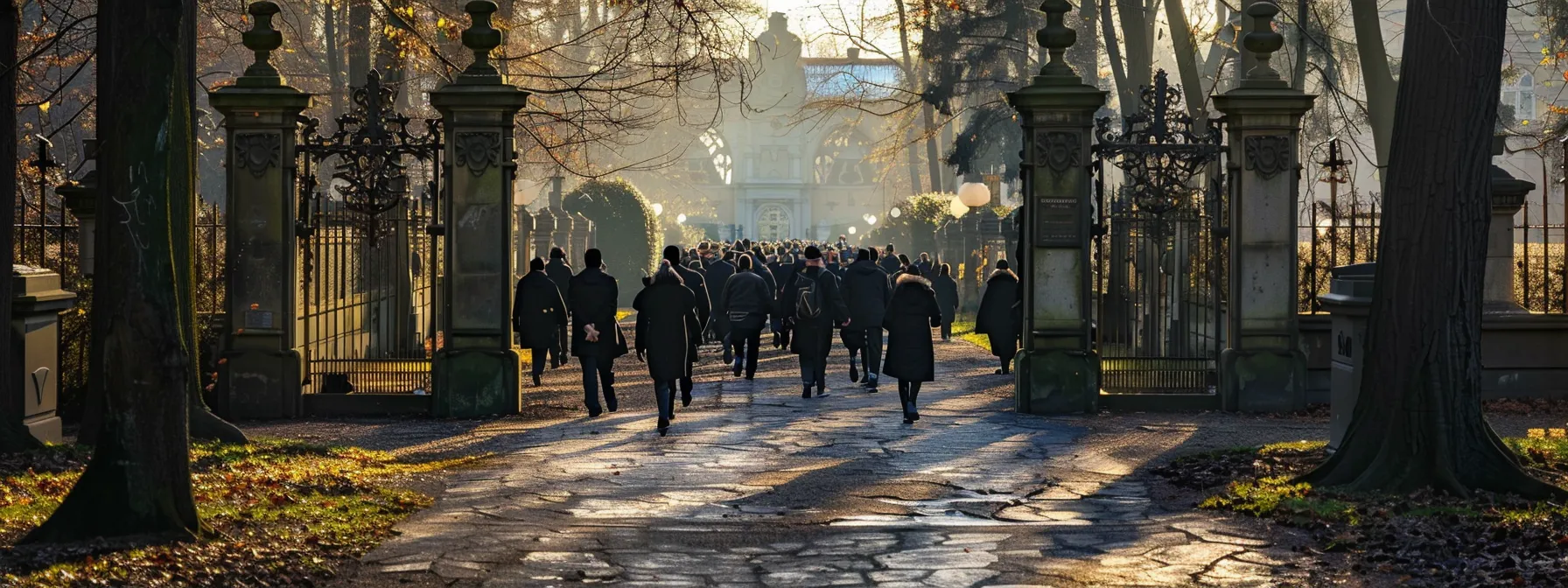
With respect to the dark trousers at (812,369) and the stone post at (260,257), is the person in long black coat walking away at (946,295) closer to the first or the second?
the dark trousers at (812,369)

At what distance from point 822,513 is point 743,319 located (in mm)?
9801

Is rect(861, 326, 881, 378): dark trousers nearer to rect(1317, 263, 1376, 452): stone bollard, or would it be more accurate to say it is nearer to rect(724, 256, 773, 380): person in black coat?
rect(724, 256, 773, 380): person in black coat

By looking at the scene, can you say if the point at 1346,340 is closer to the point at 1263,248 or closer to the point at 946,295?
the point at 1263,248

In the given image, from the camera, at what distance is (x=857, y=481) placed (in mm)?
10148

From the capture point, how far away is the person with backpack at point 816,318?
1681 centimetres

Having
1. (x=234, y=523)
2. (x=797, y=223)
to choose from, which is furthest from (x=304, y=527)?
(x=797, y=223)

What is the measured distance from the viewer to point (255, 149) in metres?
14.2

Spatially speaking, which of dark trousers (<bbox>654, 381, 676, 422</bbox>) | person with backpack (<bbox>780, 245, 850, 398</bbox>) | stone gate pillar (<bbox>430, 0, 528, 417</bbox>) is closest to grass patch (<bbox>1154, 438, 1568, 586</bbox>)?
dark trousers (<bbox>654, 381, 676, 422</bbox>)

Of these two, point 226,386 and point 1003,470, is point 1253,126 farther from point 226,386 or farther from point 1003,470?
point 226,386

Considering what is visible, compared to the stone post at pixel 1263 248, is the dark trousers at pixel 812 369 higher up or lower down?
lower down

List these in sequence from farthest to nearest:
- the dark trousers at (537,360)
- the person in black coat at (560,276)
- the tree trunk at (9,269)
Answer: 1. the person in black coat at (560,276)
2. the dark trousers at (537,360)
3. the tree trunk at (9,269)

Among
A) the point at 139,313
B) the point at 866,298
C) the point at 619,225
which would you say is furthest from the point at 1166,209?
the point at 619,225

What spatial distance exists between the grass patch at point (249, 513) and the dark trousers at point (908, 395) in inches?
154

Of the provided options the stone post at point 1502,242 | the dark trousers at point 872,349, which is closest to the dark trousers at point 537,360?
the dark trousers at point 872,349
